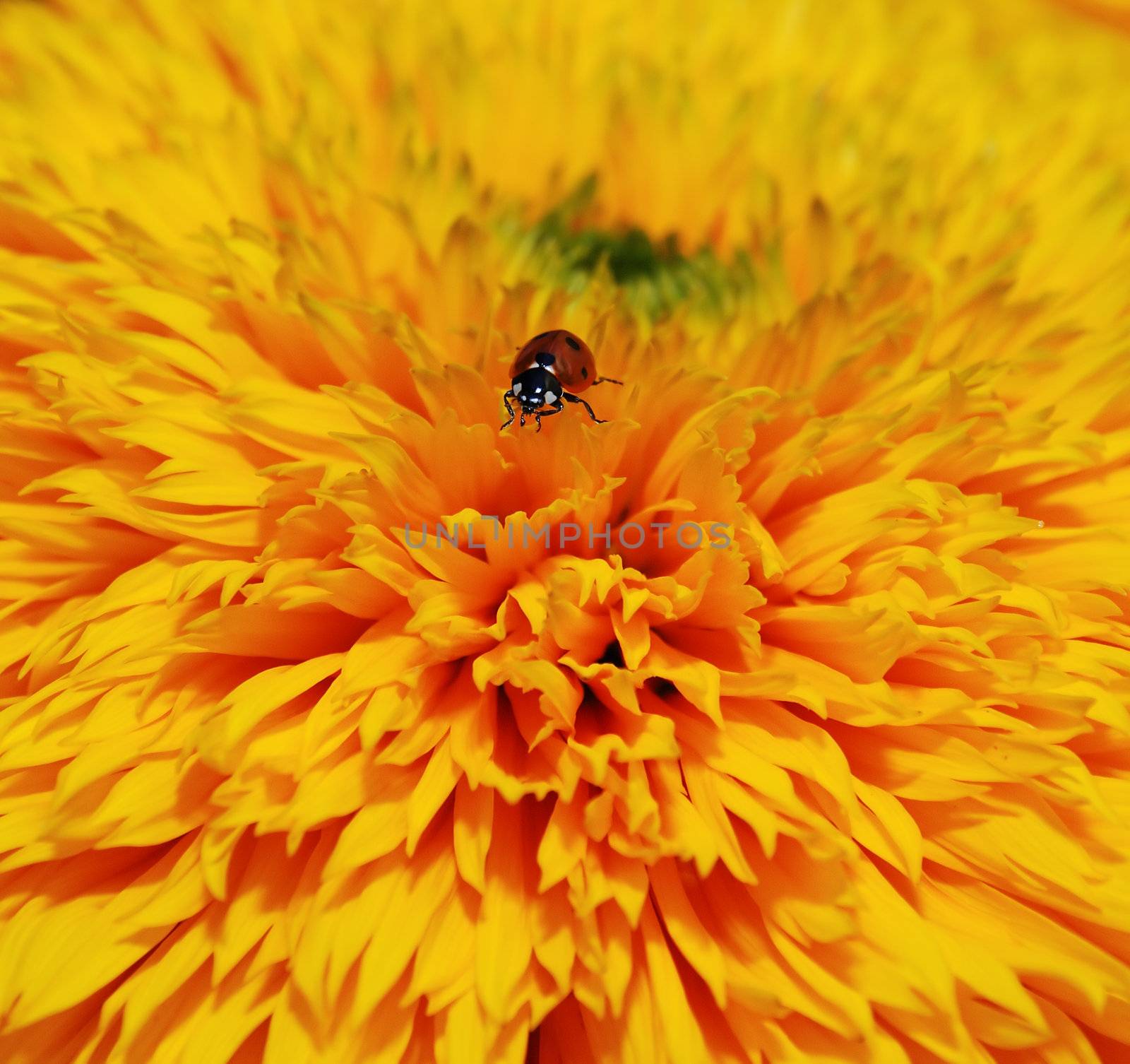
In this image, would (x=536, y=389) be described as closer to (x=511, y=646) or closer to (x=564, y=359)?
(x=564, y=359)

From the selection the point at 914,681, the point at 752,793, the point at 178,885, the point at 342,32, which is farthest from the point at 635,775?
the point at 342,32

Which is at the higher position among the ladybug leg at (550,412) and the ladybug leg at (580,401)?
the ladybug leg at (580,401)

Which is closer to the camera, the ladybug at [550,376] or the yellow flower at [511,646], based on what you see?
the yellow flower at [511,646]

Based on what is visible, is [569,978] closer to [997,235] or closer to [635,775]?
[635,775]

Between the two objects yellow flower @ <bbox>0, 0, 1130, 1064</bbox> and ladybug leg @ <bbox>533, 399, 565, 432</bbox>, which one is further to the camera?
ladybug leg @ <bbox>533, 399, 565, 432</bbox>

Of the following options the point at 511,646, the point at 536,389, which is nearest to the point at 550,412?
the point at 536,389

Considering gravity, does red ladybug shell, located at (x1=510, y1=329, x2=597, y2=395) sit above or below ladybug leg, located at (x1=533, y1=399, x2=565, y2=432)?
above
